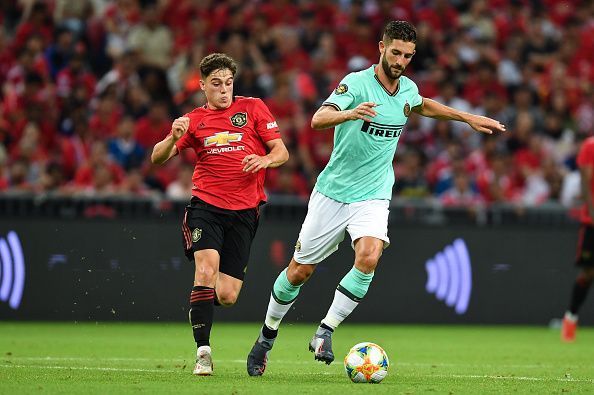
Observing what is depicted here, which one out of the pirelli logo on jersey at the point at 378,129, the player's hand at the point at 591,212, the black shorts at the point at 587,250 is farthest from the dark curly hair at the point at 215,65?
the black shorts at the point at 587,250

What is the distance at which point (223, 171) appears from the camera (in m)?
9.27

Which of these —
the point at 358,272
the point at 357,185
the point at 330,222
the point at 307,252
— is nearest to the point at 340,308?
the point at 358,272

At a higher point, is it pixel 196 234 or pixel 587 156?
pixel 587 156

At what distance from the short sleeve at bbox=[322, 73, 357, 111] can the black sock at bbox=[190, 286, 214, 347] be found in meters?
1.65

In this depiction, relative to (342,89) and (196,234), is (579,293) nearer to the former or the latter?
(342,89)

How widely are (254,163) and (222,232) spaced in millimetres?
839

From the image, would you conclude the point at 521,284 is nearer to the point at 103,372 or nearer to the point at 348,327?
the point at 348,327

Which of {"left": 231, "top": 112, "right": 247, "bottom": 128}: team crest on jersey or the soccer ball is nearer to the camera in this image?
the soccer ball

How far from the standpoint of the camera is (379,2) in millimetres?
21062

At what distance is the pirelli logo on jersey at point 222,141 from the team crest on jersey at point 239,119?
0.08 m

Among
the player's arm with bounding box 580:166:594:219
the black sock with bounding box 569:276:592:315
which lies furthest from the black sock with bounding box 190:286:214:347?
the black sock with bounding box 569:276:592:315

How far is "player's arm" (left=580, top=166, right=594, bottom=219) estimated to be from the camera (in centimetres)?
1382

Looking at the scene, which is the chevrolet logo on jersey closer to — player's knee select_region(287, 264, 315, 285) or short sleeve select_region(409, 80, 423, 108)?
player's knee select_region(287, 264, 315, 285)

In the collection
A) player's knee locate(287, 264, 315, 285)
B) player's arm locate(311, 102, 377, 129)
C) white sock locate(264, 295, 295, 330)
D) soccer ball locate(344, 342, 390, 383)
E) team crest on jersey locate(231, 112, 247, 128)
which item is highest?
player's arm locate(311, 102, 377, 129)
